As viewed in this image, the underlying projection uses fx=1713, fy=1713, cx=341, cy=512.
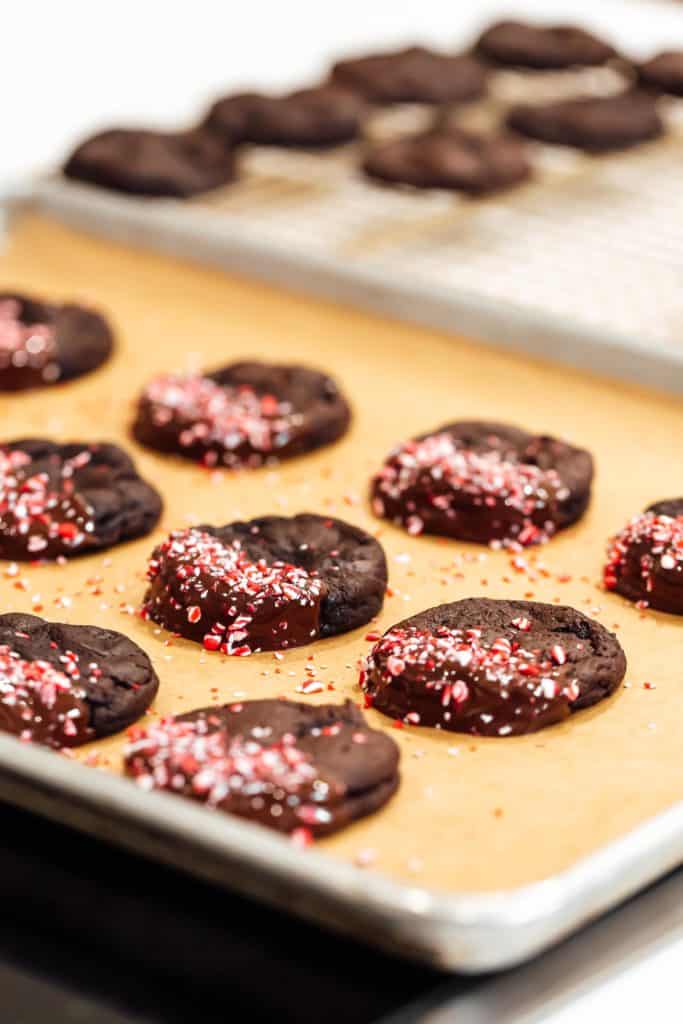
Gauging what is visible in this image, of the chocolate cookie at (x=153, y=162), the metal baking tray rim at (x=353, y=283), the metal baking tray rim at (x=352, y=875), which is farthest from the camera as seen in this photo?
the chocolate cookie at (x=153, y=162)

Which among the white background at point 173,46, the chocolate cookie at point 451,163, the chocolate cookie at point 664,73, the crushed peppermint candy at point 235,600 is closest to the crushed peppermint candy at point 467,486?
the crushed peppermint candy at point 235,600

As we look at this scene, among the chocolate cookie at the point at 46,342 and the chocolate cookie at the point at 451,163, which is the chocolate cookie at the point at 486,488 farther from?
the chocolate cookie at the point at 451,163

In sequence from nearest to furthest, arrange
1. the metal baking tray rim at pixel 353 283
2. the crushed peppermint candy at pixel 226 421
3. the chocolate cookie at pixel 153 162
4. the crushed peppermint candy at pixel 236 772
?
1. the crushed peppermint candy at pixel 236 772
2. the crushed peppermint candy at pixel 226 421
3. the metal baking tray rim at pixel 353 283
4. the chocolate cookie at pixel 153 162

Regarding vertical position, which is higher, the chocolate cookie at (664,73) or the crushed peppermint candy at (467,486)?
the chocolate cookie at (664,73)

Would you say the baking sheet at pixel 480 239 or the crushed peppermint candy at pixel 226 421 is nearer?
the crushed peppermint candy at pixel 226 421

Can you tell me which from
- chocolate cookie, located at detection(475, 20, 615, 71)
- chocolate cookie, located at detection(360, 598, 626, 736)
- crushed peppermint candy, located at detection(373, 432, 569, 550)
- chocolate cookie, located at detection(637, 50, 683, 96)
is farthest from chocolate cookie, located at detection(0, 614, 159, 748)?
chocolate cookie, located at detection(475, 20, 615, 71)

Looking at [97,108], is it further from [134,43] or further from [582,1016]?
[582,1016]

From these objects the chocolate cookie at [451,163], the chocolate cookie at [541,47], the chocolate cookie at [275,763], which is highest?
the chocolate cookie at [541,47]
